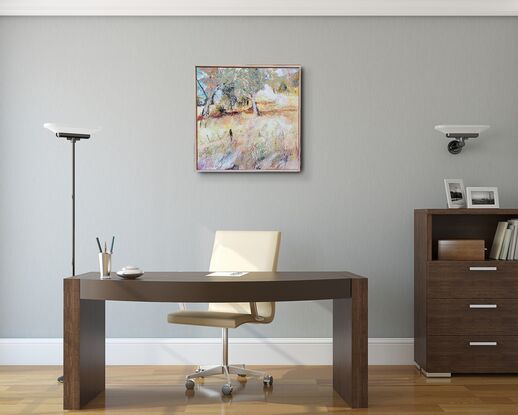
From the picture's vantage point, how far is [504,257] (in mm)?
4738

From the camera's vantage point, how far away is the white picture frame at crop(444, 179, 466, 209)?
4.86m

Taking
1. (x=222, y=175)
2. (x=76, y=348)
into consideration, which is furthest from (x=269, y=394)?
(x=222, y=175)

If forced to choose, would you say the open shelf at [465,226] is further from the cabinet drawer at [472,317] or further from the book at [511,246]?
the cabinet drawer at [472,317]

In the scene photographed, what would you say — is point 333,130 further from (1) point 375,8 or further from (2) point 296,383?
(2) point 296,383

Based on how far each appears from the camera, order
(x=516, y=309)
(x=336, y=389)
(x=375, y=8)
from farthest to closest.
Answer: (x=375, y=8), (x=516, y=309), (x=336, y=389)

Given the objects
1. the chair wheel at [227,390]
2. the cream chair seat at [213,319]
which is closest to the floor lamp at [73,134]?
the cream chair seat at [213,319]

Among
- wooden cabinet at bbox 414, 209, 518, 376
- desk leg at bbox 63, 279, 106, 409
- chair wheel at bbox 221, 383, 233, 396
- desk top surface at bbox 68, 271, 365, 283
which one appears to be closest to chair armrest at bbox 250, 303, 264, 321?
desk top surface at bbox 68, 271, 365, 283

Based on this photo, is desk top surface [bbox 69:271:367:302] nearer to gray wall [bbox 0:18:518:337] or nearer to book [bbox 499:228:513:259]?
gray wall [bbox 0:18:518:337]

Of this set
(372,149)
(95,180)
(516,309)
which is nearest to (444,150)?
(372,149)

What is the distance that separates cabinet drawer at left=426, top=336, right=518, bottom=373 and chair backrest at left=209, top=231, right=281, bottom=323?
1.20 m

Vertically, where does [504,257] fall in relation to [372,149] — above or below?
below

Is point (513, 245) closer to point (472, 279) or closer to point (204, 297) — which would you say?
point (472, 279)

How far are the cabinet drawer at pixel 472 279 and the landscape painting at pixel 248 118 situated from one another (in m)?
1.26

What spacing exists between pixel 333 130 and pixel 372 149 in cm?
32
